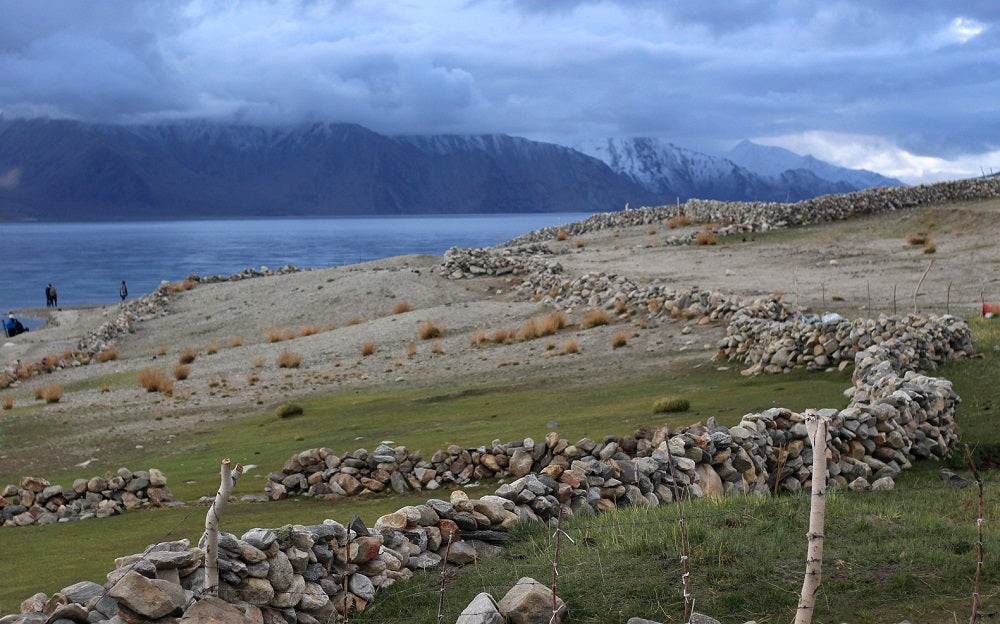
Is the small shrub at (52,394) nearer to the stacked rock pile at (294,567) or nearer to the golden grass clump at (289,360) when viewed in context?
the golden grass clump at (289,360)

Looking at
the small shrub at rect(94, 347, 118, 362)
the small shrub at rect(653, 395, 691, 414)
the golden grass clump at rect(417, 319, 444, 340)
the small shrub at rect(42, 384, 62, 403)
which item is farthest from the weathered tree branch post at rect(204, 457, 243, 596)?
the small shrub at rect(94, 347, 118, 362)

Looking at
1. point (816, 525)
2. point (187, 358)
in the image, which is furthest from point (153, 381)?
point (816, 525)

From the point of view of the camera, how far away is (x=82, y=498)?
14.3m

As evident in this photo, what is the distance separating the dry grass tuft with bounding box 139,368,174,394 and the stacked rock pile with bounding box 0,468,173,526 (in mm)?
13618

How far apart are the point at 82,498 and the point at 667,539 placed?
9.29 meters

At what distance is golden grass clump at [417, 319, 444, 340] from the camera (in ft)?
105

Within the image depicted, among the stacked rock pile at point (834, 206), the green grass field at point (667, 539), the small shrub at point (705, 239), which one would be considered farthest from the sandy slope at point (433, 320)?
the green grass field at point (667, 539)

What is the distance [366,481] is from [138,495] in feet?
11.3

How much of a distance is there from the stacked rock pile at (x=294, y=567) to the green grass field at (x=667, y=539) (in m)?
0.29

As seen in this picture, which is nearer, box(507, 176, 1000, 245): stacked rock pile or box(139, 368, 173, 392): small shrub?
box(139, 368, 173, 392): small shrub

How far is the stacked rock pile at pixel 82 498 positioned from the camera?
13.8 metres

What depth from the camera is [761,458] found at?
1259cm

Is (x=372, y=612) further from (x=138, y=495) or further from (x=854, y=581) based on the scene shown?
(x=138, y=495)

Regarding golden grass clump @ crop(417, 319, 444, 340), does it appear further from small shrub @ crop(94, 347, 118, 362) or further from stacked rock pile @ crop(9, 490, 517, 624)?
stacked rock pile @ crop(9, 490, 517, 624)
